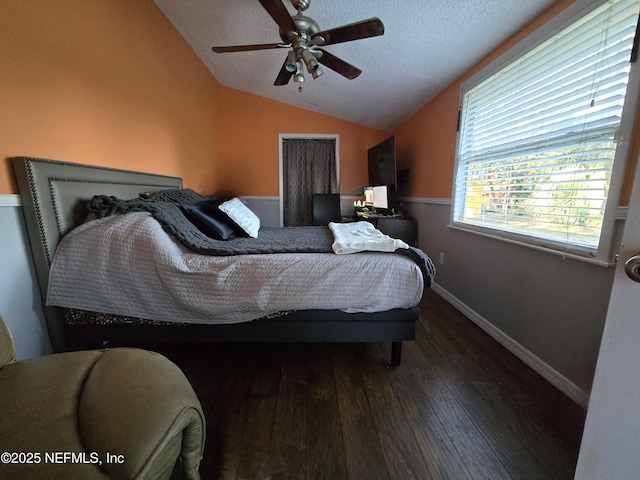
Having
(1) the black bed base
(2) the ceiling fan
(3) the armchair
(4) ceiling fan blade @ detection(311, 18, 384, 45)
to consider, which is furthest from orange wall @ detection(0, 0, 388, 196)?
(4) ceiling fan blade @ detection(311, 18, 384, 45)

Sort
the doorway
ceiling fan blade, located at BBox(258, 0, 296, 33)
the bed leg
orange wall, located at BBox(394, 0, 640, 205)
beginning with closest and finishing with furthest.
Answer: ceiling fan blade, located at BBox(258, 0, 296, 33)
the bed leg
orange wall, located at BBox(394, 0, 640, 205)
the doorway

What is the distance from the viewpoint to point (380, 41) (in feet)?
6.60

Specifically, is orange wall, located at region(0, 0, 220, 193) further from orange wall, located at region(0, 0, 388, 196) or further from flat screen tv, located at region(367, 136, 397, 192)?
flat screen tv, located at region(367, 136, 397, 192)

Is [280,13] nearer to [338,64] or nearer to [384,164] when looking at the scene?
[338,64]

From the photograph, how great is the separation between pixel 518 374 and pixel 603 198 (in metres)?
1.06

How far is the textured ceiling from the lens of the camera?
5.31 ft

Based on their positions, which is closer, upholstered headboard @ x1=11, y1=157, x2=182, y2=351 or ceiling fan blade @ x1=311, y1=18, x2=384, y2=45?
upholstered headboard @ x1=11, y1=157, x2=182, y2=351

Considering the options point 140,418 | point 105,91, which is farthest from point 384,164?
point 140,418

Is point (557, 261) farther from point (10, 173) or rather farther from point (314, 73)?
point (10, 173)

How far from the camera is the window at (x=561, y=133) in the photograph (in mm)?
1151

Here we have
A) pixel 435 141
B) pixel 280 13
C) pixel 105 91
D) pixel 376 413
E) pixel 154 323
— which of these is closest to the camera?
pixel 376 413

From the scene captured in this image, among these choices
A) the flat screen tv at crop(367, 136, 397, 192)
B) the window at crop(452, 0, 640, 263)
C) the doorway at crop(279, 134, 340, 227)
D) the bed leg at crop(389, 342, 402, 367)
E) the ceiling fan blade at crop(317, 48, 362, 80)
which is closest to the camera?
the window at crop(452, 0, 640, 263)

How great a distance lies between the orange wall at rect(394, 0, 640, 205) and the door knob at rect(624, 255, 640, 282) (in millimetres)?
1834

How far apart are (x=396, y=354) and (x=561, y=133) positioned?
1.59m
